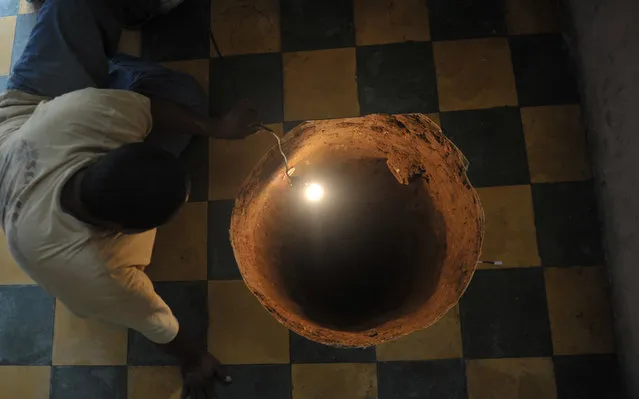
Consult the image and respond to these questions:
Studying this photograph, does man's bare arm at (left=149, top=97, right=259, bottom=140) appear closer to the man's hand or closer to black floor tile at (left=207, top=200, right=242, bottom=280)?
black floor tile at (left=207, top=200, right=242, bottom=280)

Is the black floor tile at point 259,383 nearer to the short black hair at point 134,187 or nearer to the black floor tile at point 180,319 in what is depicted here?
the black floor tile at point 180,319

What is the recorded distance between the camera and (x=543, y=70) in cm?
137

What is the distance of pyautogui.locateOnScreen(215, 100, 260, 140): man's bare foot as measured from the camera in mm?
1313

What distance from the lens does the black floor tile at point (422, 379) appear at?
126 cm

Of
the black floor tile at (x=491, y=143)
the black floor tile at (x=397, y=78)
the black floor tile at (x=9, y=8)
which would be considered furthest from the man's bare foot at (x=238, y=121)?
the black floor tile at (x=9, y=8)

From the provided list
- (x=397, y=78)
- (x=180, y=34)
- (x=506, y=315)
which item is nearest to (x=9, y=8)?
(x=180, y=34)

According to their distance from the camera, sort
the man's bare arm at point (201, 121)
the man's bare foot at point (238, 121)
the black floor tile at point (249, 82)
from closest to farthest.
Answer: the man's bare arm at point (201, 121) → the man's bare foot at point (238, 121) → the black floor tile at point (249, 82)

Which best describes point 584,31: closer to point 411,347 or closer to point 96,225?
point 411,347

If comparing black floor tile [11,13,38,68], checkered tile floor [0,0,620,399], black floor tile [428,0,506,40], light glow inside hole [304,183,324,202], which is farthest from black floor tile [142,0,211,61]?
black floor tile [428,0,506,40]

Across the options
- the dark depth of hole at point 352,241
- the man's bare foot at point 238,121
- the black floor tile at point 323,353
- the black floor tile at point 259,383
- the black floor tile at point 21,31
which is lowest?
the black floor tile at point 259,383

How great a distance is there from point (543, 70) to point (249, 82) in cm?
82

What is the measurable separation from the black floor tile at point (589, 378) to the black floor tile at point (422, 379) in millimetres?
244

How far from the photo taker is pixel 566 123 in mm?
1346

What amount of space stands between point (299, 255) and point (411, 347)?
0.37m
